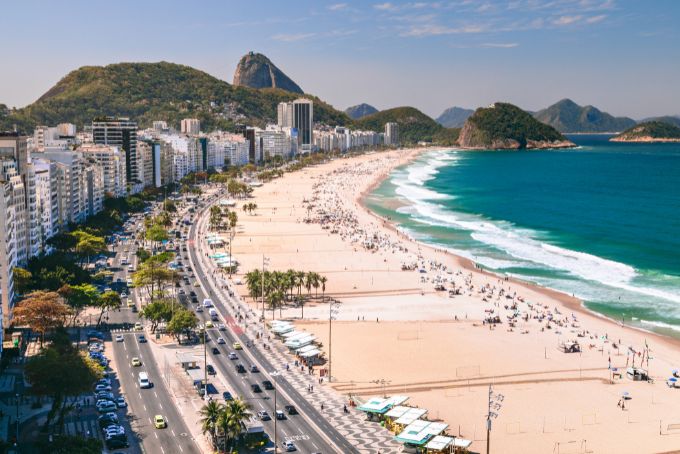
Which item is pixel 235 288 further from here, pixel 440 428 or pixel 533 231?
pixel 533 231

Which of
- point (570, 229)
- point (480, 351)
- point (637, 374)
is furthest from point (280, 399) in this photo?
point (570, 229)

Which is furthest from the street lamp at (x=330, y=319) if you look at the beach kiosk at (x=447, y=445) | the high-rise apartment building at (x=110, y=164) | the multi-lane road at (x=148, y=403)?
the high-rise apartment building at (x=110, y=164)

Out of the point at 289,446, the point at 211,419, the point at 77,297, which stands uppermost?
the point at 77,297

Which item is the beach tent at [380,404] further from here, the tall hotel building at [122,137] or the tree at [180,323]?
the tall hotel building at [122,137]

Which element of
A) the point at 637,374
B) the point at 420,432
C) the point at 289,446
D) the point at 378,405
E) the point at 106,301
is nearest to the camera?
the point at 289,446

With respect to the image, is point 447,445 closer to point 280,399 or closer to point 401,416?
point 401,416
